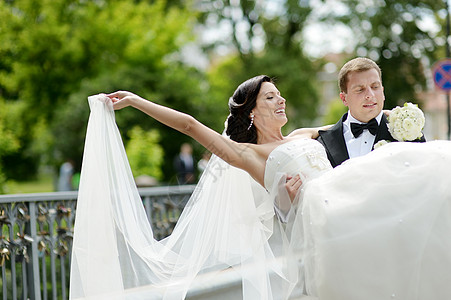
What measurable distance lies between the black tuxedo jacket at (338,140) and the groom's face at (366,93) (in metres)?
0.14

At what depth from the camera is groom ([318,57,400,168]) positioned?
14.2 feet

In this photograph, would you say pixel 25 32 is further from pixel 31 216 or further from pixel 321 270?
pixel 321 270

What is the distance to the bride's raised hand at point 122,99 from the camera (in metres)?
4.00

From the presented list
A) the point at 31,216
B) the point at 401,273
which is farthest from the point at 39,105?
the point at 401,273

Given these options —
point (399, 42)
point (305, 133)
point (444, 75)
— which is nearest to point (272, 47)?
point (399, 42)

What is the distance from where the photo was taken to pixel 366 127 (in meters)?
4.38

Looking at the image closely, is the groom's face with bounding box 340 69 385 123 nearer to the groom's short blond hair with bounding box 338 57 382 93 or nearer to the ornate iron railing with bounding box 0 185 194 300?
the groom's short blond hair with bounding box 338 57 382 93

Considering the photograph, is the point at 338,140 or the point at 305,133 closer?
the point at 338,140

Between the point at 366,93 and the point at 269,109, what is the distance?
75 cm

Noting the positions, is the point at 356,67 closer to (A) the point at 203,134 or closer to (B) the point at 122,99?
(A) the point at 203,134

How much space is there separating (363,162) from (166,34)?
17.8 meters

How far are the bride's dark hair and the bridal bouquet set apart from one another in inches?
39.6

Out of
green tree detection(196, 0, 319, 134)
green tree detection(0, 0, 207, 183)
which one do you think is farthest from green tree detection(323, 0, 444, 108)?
green tree detection(0, 0, 207, 183)

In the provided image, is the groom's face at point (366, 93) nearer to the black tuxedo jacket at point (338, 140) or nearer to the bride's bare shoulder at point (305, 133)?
the black tuxedo jacket at point (338, 140)
